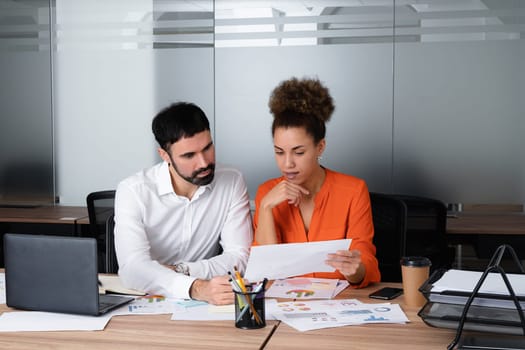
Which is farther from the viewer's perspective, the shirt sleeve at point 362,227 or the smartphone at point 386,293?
the shirt sleeve at point 362,227

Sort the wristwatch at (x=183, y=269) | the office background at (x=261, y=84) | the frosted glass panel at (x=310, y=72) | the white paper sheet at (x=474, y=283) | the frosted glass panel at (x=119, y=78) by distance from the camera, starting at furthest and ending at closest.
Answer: the frosted glass panel at (x=119, y=78) < the frosted glass panel at (x=310, y=72) < the office background at (x=261, y=84) < the wristwatch at (x=183, y=269) < the white paper sheet at (x=474, y=283)

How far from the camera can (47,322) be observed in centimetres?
198

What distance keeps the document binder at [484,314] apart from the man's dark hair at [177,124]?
1123mm

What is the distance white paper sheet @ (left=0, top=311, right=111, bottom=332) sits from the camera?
1.92 metres

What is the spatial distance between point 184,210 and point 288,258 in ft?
2.10

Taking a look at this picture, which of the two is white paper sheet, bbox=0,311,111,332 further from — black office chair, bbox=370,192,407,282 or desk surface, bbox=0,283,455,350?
black office chair, bbox=370,192,407,282

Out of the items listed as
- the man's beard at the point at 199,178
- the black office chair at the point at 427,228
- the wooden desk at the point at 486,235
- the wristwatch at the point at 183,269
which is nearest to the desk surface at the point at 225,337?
the wristwatch at the point at 183,269

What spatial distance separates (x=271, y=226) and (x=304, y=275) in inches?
8.7

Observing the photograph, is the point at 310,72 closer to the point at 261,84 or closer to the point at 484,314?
the point at 261,84

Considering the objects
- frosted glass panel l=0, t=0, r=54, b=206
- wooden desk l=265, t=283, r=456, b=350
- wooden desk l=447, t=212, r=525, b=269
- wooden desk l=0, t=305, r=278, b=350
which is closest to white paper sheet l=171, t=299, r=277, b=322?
wooden desk l=0, t=305, r=278, b=350

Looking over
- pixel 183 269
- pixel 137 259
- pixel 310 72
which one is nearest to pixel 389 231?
pixel 183 269

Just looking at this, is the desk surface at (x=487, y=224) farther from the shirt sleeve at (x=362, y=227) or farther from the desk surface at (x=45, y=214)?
the desk surface at (x=45, y=214)

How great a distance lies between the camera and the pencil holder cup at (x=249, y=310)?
190 centimetres

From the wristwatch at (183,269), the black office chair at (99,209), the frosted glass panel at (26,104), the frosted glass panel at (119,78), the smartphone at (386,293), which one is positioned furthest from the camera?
the frosted glass panel at (26,104)
